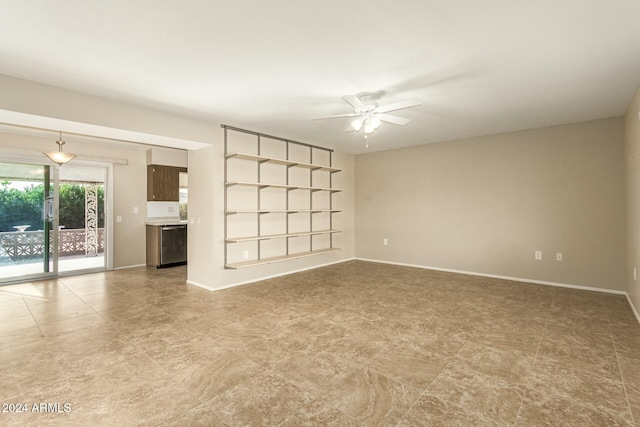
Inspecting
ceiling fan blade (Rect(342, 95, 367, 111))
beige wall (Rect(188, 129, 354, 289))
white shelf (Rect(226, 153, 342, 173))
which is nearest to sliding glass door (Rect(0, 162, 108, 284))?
beige wall (Rect(188, 129, 354, 289))

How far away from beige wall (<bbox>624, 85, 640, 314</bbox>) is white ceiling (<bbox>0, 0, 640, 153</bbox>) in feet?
0.97

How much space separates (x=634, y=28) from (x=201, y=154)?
492 cm

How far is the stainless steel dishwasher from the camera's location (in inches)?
250

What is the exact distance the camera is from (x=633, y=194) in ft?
11.6

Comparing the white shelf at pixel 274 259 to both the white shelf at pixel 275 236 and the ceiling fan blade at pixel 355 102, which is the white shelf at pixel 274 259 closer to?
the white shelf at pixel 275 236

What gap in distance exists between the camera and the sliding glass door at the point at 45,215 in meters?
5.15

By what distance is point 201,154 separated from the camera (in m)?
4.81

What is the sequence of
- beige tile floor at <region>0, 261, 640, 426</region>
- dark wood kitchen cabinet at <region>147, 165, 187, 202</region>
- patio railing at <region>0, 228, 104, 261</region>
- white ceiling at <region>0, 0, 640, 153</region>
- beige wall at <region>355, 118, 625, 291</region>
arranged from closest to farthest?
beige tile floor at <region>0, 261, 640, 426</region> < white ceiling at <region>0, 0, 640, 153</region> < beige wall at <region>355, 118, 625, 291</region> < patio railing at <region>0, 228, 104, 261</region> < dark wood kitchen cabinet at <region>147, 165, 187, 202</region>

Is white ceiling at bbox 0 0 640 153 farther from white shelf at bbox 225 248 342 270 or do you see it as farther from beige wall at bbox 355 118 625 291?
white shelf at bbox 225 248 342 270

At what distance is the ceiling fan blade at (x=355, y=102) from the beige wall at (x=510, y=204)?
3.32 m

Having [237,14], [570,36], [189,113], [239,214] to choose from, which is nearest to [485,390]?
[570,36]

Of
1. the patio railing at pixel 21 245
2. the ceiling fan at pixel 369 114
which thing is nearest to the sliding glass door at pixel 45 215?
the patio railing at pixel 21 245

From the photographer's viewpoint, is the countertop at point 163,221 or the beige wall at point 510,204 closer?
the beige wall at point 510,204

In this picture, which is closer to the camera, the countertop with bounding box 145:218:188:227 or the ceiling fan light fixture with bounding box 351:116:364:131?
the ceiling fan light fixture with bounding box 351:116:364:131
